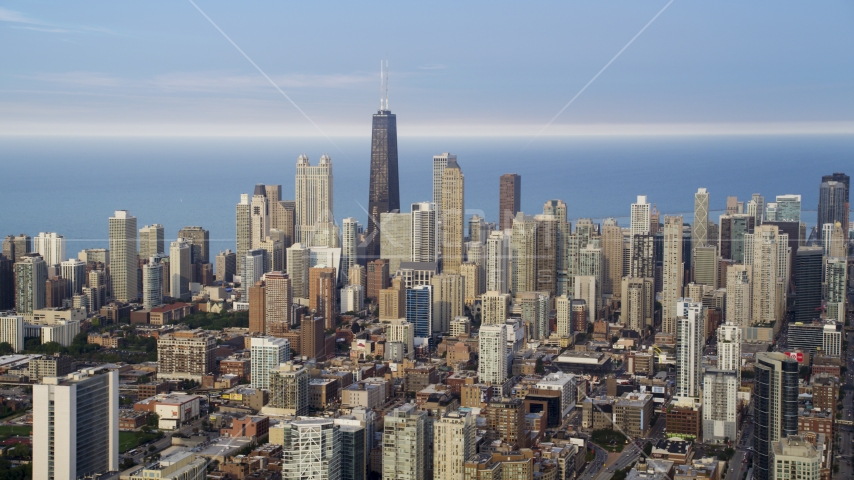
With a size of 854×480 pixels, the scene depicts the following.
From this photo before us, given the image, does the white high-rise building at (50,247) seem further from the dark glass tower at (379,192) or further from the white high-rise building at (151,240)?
the dark glass tower at (379,192)

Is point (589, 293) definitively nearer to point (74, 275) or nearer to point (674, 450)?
point (674, 450)

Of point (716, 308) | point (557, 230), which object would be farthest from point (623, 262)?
point (716, 308)

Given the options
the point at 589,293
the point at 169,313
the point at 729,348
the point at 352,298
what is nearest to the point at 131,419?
the point at 169,313

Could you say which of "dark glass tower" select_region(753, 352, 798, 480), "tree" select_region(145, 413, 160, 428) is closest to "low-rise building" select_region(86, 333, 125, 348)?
"tree" select_region(145, 413, 160, 428)

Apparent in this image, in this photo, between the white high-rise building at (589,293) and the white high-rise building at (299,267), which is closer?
the white high-rise building at (589,293)

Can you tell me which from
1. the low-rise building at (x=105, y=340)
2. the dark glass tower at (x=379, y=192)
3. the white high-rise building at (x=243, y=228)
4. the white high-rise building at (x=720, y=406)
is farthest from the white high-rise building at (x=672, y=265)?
the low-rise building at (x=105, y=340)

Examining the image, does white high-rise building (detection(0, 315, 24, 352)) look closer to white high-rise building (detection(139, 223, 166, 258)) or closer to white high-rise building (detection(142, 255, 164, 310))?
white high-rise building (detection(142, 255, 164, 310))
